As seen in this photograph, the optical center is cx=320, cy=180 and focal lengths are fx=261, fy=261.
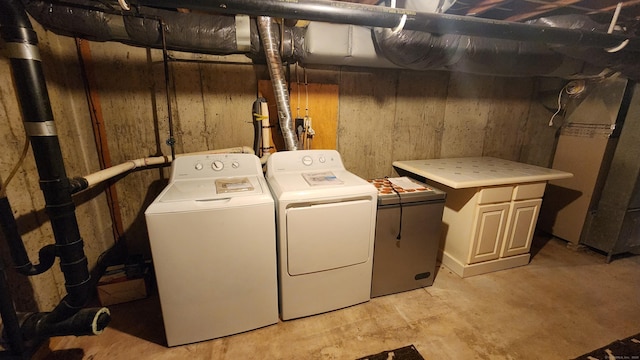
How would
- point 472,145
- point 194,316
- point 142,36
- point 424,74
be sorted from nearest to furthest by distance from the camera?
point 194,316, point 142,36, point 424,74, point 472,145

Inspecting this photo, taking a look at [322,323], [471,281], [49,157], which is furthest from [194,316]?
[471,281]

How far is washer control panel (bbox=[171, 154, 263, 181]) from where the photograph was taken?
176 cm

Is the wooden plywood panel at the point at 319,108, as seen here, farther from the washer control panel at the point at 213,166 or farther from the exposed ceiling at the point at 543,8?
the exposed ceiling at the point at 543,8

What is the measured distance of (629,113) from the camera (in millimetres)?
2307

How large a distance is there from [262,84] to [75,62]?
4.12 feet

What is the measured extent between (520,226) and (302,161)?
201 cm

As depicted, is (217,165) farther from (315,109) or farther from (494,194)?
(494,194)

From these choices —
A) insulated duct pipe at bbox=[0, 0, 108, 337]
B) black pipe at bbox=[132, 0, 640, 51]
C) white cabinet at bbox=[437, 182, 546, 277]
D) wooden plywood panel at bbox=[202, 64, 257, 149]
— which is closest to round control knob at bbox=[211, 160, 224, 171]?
wooden plywood panel at bbox=[202, 64, 257, 149]

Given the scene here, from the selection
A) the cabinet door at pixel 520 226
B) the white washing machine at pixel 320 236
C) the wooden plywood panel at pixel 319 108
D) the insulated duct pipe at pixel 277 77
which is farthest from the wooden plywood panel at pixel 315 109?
the cabinet door at pixel 520 226

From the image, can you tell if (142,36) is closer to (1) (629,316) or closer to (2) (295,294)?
(2) (295,294)

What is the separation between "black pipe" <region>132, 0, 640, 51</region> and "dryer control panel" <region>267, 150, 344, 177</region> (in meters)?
0.90

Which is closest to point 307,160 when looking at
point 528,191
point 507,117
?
point 528,191

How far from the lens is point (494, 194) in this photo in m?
2.09

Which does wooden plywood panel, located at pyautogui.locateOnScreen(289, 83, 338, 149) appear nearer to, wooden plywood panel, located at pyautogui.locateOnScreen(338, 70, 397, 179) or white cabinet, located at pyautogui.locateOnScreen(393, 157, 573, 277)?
wooden plywood panel, located at pyautogui.locateOnScreen(338, 70, 397, 179)
